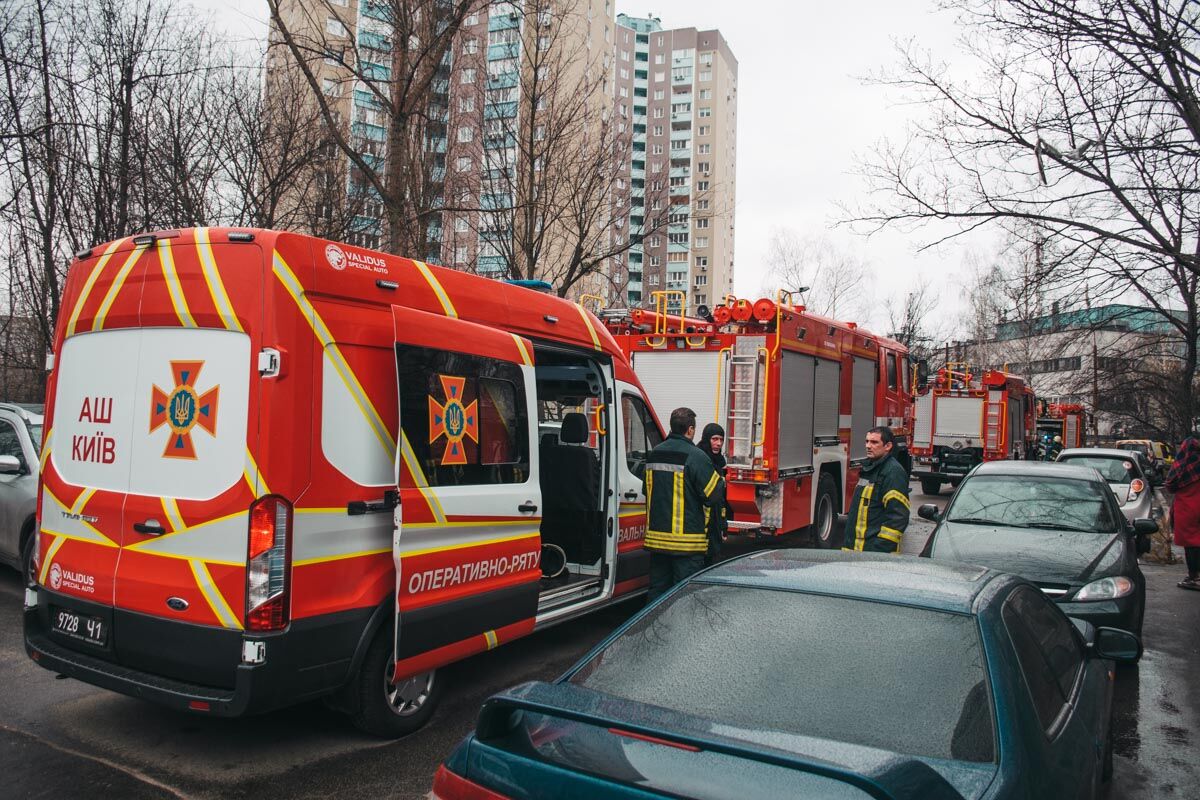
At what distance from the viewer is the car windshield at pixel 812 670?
2258mm

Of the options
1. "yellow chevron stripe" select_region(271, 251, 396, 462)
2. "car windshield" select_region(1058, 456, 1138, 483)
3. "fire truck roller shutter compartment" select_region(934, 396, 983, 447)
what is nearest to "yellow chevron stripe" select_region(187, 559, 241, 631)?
"yellow chevron stripe" select_region(271, 251, 396, 462)

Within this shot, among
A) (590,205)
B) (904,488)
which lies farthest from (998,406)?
(904,488)

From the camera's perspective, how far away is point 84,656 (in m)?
4.15

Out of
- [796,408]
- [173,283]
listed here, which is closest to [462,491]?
[173,283]

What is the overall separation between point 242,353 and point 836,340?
8.81m

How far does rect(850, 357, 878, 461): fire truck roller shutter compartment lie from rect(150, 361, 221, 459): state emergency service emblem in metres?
9.47

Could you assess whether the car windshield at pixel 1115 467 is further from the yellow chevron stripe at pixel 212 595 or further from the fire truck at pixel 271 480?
the yellow chevron stripe at pixel 212 595

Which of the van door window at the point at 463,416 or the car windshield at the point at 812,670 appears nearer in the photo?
the car windshield at the point at 812,670

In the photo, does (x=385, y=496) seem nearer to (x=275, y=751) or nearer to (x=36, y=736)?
(x=275, y=751)

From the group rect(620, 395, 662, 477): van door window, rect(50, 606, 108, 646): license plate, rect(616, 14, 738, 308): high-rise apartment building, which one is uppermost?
rect(616, 14, 738, 308): high-rise apartment building

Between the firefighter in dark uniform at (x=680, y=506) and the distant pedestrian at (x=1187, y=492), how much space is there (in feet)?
19.9

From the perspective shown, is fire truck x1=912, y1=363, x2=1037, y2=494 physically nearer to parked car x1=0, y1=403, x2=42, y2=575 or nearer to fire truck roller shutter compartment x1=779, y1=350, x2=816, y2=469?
fire truck roller shutter compartment x1=779, y1=350, x2=816, y2=469

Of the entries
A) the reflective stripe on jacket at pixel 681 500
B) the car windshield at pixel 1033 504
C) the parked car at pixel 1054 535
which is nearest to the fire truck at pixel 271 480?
the reflective stripe on jacket at pixel 681 500

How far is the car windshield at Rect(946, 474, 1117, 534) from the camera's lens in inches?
275
